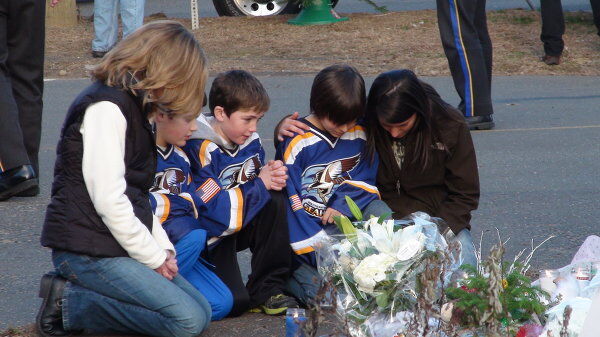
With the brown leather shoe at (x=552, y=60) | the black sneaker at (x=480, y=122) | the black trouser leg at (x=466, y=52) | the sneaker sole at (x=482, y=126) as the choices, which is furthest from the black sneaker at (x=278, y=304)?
the brown leather shoe at (x=552, y=60)

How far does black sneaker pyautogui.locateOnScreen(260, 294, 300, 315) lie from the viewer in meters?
3.81

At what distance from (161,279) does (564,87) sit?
22.4ft

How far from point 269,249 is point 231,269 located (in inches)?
7.1

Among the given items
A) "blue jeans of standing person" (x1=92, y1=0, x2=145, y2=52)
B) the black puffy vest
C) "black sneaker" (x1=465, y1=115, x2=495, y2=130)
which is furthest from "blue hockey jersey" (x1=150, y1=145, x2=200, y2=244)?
"blue jeans of standing person" (x1=92, y1=0, x2=145, y2=52)

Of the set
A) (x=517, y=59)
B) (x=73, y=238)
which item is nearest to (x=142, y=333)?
(x=73, y=238)

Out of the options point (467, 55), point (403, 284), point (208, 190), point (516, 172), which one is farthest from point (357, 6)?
point (403, 284)

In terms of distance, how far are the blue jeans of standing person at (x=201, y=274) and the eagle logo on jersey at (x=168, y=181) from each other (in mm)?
208

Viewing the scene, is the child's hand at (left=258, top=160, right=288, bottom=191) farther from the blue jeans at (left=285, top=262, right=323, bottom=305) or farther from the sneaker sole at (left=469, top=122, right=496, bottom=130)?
the sneaker sole at (left=469, top=122, right=496, bottom=130)

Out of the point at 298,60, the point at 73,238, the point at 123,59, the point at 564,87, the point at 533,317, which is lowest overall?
the point at 298,60

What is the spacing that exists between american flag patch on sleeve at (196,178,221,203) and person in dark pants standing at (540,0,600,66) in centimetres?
700

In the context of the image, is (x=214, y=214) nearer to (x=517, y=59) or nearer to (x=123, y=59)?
(x=123, y=59)

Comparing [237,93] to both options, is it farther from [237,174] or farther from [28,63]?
[28,63]

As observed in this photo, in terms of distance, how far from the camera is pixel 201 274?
3.73 meters

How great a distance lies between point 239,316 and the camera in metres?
3.83
